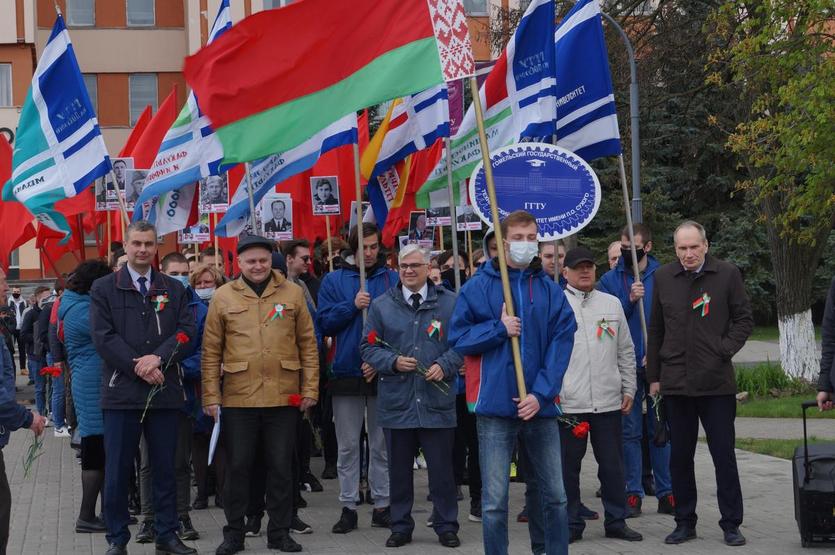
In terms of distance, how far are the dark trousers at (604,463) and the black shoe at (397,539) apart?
114 centimetres

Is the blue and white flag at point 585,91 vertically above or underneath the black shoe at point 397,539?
above

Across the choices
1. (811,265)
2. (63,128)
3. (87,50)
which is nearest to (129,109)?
(87,50)

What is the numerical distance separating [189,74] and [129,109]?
149ft

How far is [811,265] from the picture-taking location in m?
21.6

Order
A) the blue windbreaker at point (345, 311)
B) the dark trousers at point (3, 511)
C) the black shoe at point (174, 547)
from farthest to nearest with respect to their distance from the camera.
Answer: the blue windbreaker at point (345, 311) → the black shoe at point (174, 547) → the dark trousers at point (3, 511)

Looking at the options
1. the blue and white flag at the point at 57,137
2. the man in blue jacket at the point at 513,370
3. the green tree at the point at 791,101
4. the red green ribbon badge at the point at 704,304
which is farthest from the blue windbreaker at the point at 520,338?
the green tree at the point at 791,101

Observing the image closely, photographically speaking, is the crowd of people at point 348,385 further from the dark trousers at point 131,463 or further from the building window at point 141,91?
the building window at point 141,91

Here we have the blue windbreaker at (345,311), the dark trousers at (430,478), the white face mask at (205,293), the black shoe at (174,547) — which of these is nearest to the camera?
the black shoe at (174,547)

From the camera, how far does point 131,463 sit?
8781 mm

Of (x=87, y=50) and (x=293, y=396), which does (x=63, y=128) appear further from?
(x=87, y=50)

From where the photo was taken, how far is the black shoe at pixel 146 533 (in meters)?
9.51

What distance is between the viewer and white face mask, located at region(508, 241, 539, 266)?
758 cm

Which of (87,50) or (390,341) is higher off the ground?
(87,50)

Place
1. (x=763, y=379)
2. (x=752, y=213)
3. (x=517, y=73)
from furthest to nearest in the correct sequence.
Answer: (x=752, y=213) < (x=763, y=379) < (x=517, y=73)
